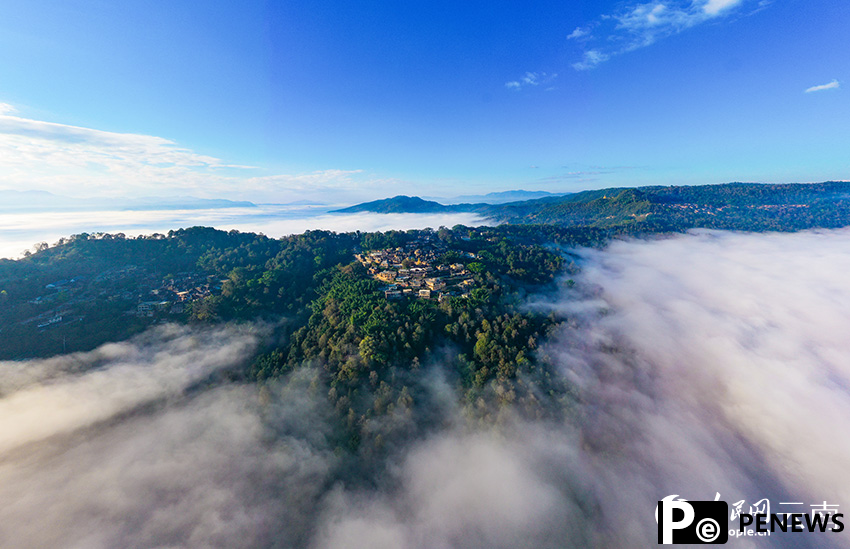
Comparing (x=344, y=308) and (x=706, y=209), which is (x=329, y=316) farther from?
(x=706, y=209)

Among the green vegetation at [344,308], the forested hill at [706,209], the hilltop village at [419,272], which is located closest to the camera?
the green vegetation at [344,308]

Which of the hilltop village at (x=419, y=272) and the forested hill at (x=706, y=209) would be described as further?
the forested hill at (x=706, y=209)

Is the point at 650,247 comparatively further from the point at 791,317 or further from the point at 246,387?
the point at 246,387

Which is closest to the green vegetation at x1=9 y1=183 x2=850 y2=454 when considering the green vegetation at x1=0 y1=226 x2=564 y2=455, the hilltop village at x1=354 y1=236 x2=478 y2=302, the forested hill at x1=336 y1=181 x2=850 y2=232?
the green vegetation at x1=0 y1=226 x2=564 y2=455

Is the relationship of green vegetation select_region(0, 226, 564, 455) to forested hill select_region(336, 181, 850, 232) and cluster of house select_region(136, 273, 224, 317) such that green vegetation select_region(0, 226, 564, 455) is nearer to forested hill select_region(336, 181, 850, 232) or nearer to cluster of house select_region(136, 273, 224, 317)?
cluster of house select_region(136, 273, 224, 317)

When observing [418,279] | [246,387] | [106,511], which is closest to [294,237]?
[418,279]

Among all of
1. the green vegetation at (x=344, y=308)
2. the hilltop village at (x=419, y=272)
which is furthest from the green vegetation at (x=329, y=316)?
the hilltop village at (x=419, y=272)

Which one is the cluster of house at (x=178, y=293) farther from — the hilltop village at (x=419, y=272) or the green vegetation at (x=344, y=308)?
the hilltop village at (x=419, y=272)
